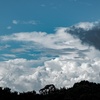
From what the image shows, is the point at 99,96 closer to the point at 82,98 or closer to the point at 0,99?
the point at 82,98

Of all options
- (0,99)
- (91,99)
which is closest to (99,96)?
(91,99)

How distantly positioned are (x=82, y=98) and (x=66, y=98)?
31.9 ft

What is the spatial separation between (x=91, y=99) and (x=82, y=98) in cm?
553

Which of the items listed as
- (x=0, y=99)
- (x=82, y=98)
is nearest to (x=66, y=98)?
(x=82, y=98)

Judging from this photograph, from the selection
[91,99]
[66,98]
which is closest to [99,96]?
[91,99]

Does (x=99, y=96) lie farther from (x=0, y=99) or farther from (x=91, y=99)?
(x=0, y=99)

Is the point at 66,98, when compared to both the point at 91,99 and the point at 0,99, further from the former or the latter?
the point at 0,99

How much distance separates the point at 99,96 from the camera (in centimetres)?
19888

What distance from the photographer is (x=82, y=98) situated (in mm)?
194125

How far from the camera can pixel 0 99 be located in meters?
198

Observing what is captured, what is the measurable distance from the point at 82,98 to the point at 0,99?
50.6 m

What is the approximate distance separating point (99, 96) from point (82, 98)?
1204cm

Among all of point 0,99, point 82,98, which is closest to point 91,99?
point 82,98

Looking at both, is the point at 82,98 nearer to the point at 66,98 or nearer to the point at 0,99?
the point at 66,98
